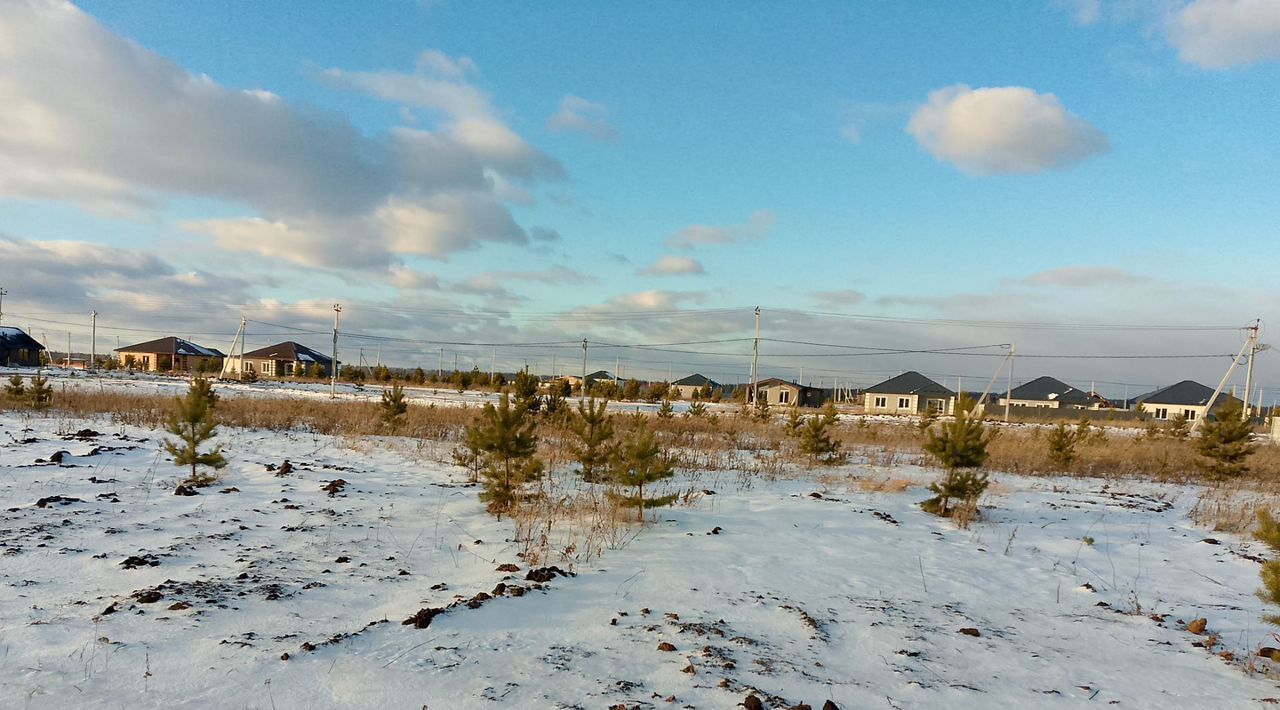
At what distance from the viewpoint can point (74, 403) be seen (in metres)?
17.5

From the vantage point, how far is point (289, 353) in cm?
7312

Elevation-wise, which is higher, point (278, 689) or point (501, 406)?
point (501, 406)

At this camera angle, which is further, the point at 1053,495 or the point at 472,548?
the point at 1053,495

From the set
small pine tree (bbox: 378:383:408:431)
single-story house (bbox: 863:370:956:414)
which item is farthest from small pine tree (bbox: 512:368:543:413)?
single-story house (bbox: 863:370:956:414)

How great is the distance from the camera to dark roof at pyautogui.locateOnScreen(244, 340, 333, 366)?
238ft

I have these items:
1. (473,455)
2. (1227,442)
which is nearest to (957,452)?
(473,455)

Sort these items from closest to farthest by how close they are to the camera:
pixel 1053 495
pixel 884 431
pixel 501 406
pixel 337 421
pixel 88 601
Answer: pixel 88 601, pixel 501 406, pixel 1053 495, pixel 337 421, pixel 884 431

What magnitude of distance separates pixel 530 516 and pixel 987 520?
6.94 m

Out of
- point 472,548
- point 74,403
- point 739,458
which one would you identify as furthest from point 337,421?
point 472,548

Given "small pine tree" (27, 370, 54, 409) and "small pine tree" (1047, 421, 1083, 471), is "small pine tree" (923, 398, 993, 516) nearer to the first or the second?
"small pine tree" (1047, 421, 1083, 471)

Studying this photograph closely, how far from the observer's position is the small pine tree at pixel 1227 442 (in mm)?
14836

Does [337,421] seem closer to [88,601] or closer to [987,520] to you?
[88,601]

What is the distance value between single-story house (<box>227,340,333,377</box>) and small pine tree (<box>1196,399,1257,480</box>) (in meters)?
71.4

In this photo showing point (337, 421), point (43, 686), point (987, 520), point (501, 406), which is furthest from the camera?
point (337, 421)
